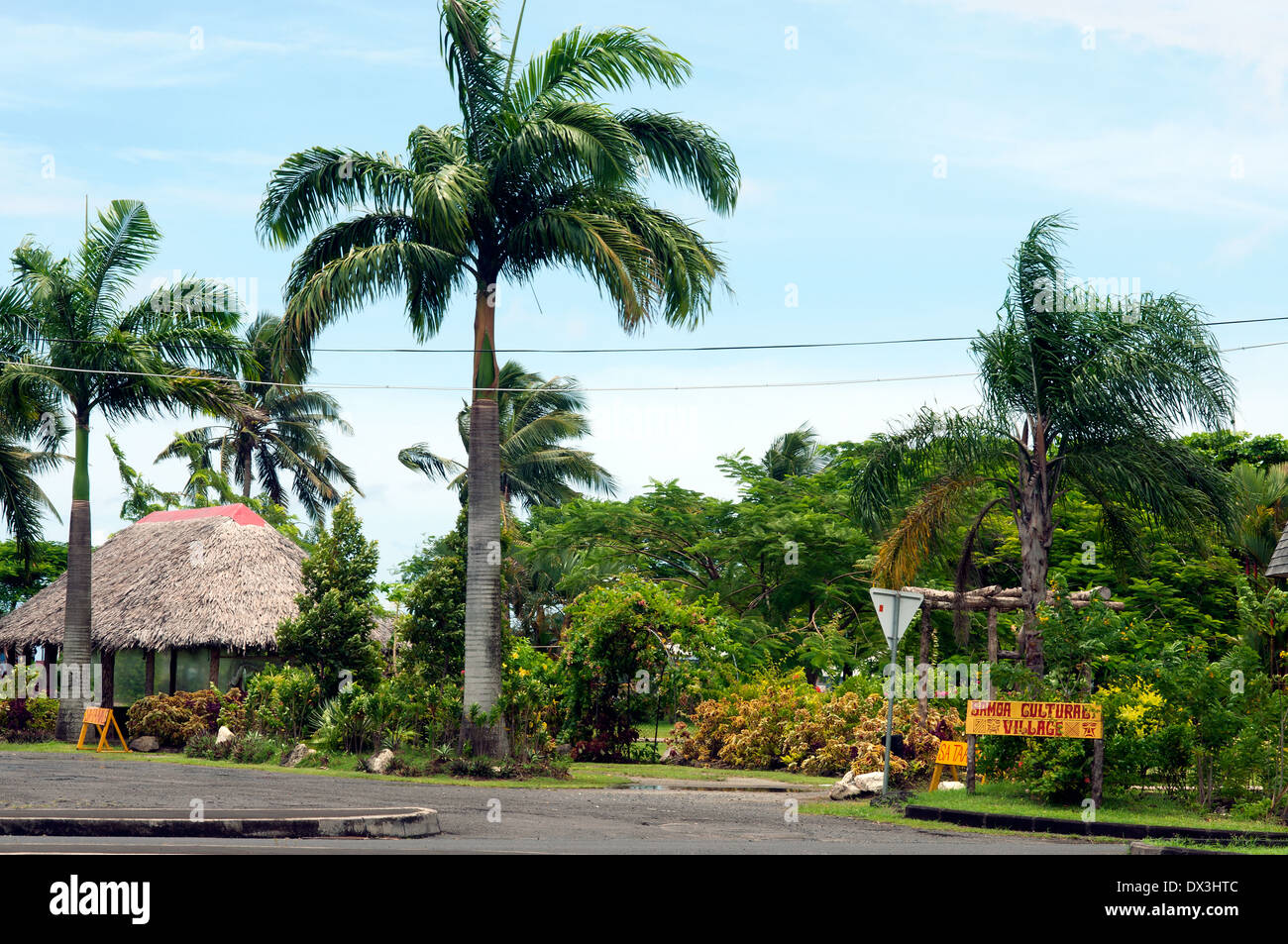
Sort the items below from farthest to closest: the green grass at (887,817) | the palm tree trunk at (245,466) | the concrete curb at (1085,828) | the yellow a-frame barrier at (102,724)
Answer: the palm tree trunk at (245,466), the yellow a-frame barrier at (102,724), the green grass at (887,817), the concrete curb at (1085,828)

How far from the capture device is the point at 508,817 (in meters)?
14.3

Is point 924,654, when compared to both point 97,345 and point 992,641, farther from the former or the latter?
point 97,345

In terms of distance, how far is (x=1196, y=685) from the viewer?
15688 millimetres

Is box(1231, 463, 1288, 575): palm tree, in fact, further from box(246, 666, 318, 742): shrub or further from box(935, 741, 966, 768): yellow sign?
box(246, 666, 318, 742): shrub

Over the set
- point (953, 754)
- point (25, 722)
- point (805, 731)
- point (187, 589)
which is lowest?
point (25, 722)

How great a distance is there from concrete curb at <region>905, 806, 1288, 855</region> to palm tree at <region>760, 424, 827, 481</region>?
36.0 meters

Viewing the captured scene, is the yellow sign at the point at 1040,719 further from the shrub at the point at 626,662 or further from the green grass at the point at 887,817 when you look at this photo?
the shrub at the point at 626,662

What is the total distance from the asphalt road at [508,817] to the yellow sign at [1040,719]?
234 centimetres

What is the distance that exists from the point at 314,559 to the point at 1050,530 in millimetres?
14333

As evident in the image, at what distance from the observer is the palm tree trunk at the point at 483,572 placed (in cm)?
2045

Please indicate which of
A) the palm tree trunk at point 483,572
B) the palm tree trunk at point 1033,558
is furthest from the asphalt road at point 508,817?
the palm tree trunk at point 1033,558

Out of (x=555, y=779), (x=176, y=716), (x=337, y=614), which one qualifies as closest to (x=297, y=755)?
(x=337, y=614)

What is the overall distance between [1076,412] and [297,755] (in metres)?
14.3

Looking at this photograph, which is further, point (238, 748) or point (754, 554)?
point (754, 554)
